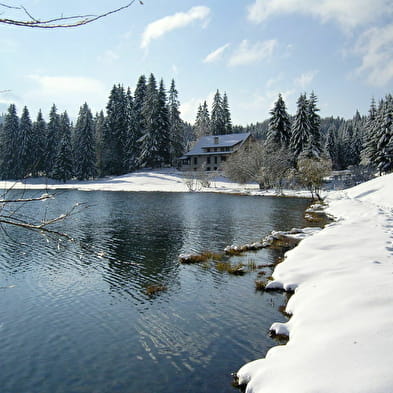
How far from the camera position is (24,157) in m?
69.4

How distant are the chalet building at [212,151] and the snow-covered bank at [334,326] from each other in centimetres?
5808

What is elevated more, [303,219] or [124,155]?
[124,155]

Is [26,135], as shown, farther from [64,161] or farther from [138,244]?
[138,244]

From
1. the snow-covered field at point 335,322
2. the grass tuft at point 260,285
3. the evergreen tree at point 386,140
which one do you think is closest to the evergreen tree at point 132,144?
the evergreen tree at point 386,140

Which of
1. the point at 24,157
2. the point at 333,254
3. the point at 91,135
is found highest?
the point at 91,135

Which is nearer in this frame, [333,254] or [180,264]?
[333,254]

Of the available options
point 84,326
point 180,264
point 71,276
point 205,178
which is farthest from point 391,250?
point 205,178

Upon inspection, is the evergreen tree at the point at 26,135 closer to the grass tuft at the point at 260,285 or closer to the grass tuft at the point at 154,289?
the grass tuft at the point at 154,289

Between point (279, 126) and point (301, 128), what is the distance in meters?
4.74

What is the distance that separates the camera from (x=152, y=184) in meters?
61.1

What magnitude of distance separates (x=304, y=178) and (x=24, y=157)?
59.5m

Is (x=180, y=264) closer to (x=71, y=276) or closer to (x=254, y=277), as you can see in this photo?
(x=254, y=277)

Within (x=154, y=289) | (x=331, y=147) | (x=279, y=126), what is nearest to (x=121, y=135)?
(x=279, y=126)

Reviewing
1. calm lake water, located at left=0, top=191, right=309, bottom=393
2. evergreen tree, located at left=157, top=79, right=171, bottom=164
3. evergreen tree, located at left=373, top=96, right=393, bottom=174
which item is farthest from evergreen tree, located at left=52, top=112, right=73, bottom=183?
evergreen tree, located at left=373, top=96, right=393, bottom=174
